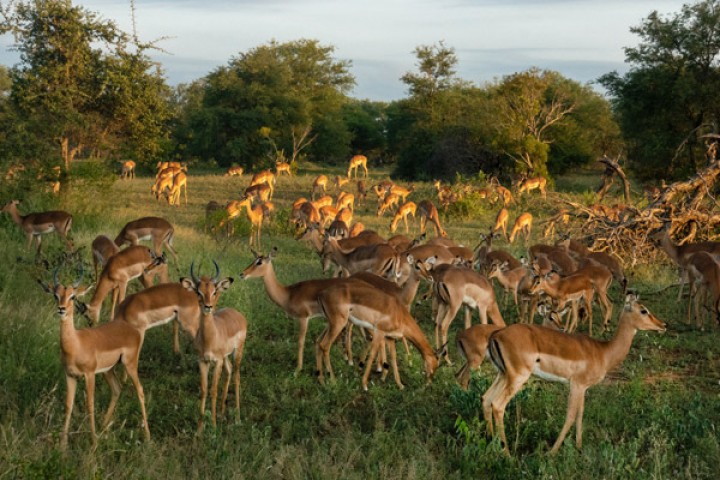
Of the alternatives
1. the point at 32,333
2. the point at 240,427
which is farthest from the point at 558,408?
the point at 32,333

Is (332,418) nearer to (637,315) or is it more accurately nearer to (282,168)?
(637,315)

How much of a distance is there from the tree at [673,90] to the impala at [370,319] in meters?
15.5

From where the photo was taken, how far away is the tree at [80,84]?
15.6 m

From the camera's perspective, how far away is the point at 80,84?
17000 mm

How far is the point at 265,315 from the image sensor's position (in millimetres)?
7922

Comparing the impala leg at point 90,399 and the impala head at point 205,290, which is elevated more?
the impala head at point 205,290

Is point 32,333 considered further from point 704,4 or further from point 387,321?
point 704,4

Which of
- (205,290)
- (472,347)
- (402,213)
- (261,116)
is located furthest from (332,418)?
(261,116)

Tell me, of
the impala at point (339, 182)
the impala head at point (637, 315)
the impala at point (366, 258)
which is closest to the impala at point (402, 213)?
the impala at point (339, 182)

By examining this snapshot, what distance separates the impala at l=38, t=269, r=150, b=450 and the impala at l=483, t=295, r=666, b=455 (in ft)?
7.54

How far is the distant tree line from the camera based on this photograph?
52.7 feet

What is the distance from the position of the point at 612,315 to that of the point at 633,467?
184 inches

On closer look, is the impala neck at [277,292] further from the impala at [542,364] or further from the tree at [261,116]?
the tree at [261,116]

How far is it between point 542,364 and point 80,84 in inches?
586
